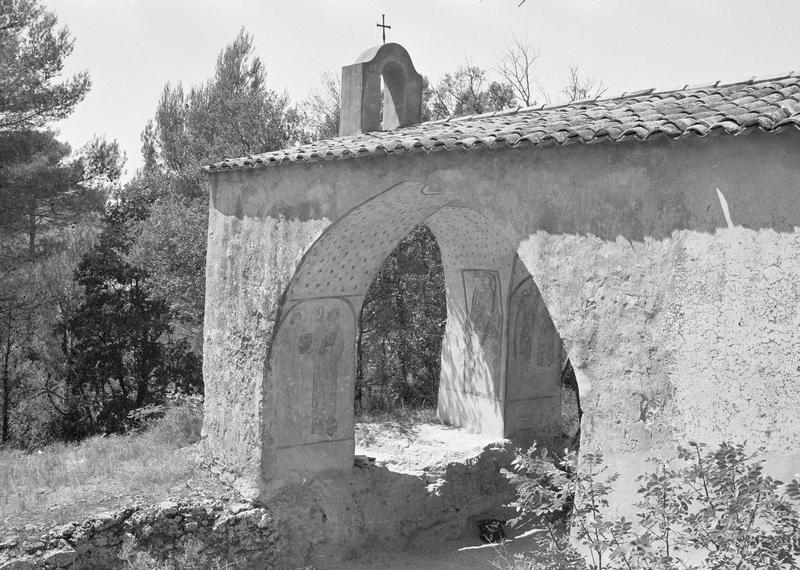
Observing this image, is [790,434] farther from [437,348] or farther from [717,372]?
[437,348]

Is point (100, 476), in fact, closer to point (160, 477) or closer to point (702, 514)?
point (160, 477)

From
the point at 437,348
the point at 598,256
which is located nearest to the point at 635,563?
the point at 598,256

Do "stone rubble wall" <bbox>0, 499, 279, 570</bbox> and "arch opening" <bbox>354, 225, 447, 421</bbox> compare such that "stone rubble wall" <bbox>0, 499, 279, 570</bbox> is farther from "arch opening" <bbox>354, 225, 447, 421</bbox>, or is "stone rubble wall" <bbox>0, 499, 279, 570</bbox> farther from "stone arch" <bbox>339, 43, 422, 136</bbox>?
"arch opening" <bbox>354, 225, 447, 421</bbox>

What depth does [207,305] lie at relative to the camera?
10328 mm

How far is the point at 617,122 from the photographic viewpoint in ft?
21.7

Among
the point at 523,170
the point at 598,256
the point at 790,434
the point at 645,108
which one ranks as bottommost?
the point at 790,434

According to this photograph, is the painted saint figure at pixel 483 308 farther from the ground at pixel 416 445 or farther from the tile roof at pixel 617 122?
the tile roof at pixel 617 122

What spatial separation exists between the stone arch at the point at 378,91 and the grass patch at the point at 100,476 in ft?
15.2

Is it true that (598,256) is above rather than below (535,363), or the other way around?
above

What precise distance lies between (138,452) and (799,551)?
27.1 ft

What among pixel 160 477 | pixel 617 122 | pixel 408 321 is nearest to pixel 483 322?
pixel 160 477

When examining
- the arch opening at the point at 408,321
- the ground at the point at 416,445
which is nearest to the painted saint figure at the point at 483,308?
the ground at the point at 416,445

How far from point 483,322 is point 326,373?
3.35 m

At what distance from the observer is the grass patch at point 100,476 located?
8.85 metres
